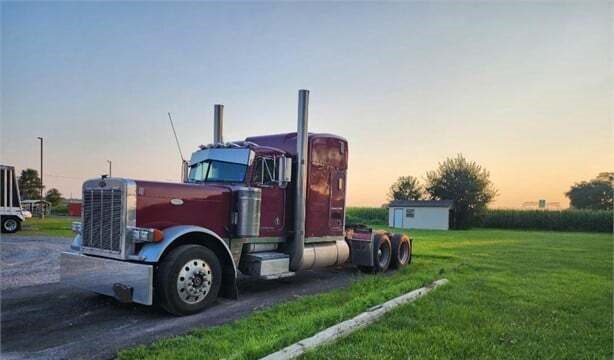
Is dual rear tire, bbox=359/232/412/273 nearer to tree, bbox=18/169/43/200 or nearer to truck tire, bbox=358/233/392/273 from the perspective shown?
truck tire, bbox=358/233/392/273

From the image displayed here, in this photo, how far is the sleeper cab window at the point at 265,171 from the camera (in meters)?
8.07

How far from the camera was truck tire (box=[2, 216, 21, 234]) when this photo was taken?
69.1 ft

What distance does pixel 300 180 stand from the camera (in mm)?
8664

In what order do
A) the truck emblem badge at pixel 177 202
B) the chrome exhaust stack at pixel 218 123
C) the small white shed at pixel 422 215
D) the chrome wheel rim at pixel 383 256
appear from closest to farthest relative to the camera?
the truck emblem badge at pixel 177 202 < the chrome exhaust stack at pixel 218 123 < the chrome wheel rim at pixel 383 256 < the small white shed at pixel 422 215

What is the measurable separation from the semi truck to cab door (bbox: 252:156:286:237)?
1841cm

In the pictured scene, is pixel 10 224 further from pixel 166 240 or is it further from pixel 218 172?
pixel 166 240

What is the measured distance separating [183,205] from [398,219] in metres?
41.1

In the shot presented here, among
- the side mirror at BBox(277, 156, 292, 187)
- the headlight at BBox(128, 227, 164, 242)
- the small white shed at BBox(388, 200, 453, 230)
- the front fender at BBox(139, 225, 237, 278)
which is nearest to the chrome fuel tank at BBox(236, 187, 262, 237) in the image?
the side mirror at BBox(277, 156, 292, 187)

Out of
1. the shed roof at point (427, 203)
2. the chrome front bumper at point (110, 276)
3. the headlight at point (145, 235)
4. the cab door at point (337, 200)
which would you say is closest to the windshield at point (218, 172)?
the headlight at point (145, 235)

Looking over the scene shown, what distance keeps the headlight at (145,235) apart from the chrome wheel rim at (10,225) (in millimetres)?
18993

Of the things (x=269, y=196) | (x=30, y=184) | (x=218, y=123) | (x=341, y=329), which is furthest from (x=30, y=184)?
(x=341, y=329)

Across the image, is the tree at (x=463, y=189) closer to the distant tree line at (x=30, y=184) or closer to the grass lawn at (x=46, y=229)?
the grass lawn at (x=46, y=229)

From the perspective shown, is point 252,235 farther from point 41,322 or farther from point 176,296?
point 41,322

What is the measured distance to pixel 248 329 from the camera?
534cm
